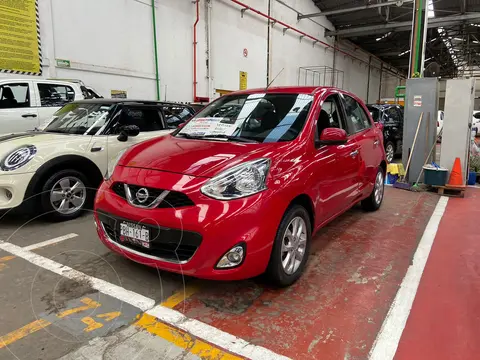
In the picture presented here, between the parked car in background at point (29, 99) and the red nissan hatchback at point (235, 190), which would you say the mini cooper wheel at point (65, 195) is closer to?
the red nissan hatchback at point (235, 190)

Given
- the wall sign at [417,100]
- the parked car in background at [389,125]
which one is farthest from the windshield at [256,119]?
the parked car in background at [389,125]

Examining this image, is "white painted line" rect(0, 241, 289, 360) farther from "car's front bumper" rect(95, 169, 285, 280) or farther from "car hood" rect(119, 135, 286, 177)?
"car hood" rect(119, 135, 286, 177)

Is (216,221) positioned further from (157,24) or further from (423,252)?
(157,24)

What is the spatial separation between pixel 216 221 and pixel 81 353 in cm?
101

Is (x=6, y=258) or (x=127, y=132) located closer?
(x=6, y=258)

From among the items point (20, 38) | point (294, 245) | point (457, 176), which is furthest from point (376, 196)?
point (20, 38)

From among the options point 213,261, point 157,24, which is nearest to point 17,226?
point 213,261

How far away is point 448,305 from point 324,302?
0.85m

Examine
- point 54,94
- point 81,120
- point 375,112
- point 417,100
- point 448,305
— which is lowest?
point 448,305

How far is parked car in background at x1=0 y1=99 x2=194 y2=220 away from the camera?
12.0 ft

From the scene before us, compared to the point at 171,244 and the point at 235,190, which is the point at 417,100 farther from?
the point at 171,244

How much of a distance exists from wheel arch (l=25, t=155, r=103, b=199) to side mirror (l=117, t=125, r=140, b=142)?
0.47 meters

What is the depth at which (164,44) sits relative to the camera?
9297mm

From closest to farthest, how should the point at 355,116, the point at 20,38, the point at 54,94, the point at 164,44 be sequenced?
the point at 355,116
the point at 54,94
the point at 20,38
the point at 164,44
